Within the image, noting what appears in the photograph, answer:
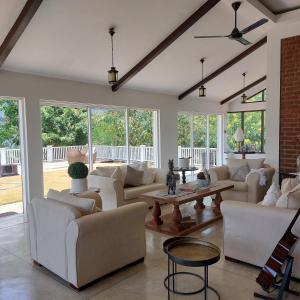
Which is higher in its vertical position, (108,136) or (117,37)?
(117,37)

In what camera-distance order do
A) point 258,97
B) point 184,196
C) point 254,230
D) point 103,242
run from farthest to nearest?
point 258,97
point 184,196
point 254,230
point 103,242

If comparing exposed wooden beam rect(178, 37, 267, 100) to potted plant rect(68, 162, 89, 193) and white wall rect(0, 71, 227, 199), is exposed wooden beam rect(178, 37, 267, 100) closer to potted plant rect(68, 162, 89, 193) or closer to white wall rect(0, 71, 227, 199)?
white wall rect(0, 71, 227, 199)

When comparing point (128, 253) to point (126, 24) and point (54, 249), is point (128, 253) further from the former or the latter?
point (126, 24)

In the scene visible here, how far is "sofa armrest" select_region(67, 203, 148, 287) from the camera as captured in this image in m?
2.60

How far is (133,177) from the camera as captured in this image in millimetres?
5449

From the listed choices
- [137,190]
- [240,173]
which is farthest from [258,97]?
[137,190]

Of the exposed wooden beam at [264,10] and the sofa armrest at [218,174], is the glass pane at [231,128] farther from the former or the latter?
the exposed wooden beam at [264,10]

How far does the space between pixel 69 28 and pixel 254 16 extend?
10.5 feet

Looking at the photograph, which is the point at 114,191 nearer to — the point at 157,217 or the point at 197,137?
the point at 157,217

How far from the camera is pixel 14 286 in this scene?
276cm

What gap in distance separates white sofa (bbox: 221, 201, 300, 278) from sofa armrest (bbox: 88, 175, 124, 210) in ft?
7.15

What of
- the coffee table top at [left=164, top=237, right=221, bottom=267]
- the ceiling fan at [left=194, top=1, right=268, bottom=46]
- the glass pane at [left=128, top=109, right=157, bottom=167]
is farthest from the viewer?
the glass pane at [left=128, top=109, right=157, bottom=167]

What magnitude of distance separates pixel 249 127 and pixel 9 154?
313 inches

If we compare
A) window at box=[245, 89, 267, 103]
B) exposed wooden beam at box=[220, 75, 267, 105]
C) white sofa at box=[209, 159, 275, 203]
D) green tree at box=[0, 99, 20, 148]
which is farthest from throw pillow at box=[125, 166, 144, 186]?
window at box=[245, 89, 267, 103]
